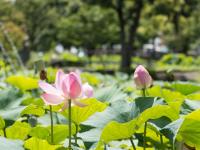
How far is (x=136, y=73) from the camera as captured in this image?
1279 millimetres

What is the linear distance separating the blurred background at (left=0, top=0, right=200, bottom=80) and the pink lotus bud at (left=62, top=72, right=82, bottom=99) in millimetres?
9535

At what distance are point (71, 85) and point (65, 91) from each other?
0.06 ft

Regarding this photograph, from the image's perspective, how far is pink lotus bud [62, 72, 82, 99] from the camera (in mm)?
1078

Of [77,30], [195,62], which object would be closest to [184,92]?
[195,62]

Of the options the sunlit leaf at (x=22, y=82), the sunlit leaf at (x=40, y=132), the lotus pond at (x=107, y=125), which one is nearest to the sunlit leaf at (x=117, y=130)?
the lotus pond at (x=107, y=125)

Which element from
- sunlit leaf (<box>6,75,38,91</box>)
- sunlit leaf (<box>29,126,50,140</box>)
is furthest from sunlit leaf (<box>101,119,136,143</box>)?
sunlit leaf (<box>6,75,38,91</box>)

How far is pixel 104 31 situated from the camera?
26.7 metres

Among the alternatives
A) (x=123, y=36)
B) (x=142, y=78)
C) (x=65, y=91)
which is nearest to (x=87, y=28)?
(x=123, y=36)

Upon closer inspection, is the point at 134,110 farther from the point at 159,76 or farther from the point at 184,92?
the point at 159,76

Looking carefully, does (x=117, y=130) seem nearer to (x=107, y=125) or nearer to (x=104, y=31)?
(x=107, y=125)

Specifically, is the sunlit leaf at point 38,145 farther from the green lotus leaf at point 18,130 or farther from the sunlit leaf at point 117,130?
the green lotus leaf at point 18,130

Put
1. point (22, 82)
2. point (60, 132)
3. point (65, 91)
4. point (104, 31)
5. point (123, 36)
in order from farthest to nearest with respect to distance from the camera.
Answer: point (104, 31) → point (123, 36) → point (22, 82) → point (60, 132) → point (65, 91)

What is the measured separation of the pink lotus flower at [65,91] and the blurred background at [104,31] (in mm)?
9522

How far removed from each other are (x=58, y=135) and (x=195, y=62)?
19489 millimetres
